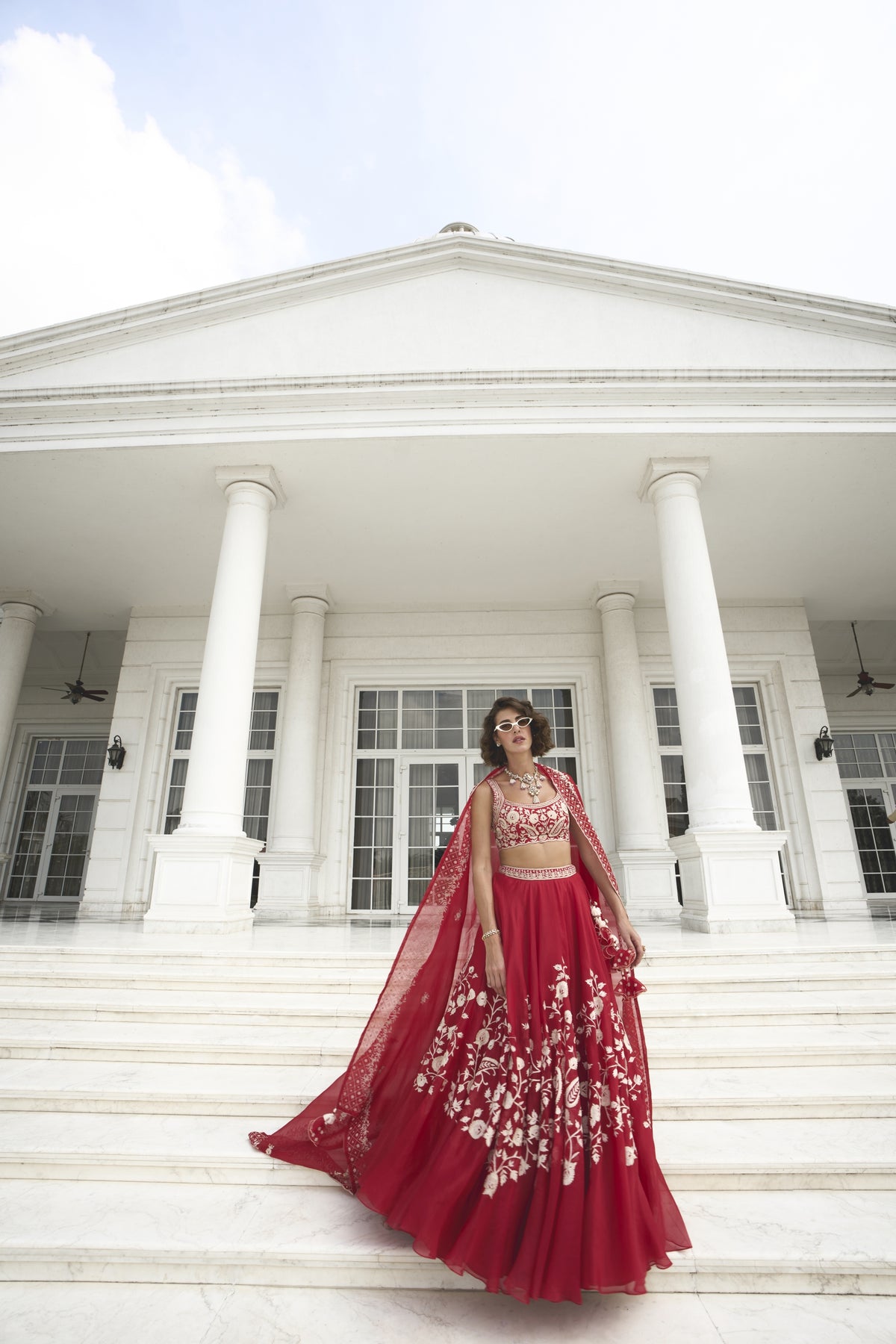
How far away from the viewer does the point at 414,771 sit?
996cm

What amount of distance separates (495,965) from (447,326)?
6.68 m

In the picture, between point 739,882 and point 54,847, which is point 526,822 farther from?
point 54,847

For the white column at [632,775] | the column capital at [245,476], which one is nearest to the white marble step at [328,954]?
the white column at [632,775]

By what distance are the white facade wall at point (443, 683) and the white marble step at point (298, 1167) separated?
6.59m

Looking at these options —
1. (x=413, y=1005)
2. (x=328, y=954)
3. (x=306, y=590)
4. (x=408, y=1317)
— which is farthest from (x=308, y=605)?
(x=408, y=1317)

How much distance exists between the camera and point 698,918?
579cm

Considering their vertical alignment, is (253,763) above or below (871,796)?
above

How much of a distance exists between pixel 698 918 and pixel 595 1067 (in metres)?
4.29

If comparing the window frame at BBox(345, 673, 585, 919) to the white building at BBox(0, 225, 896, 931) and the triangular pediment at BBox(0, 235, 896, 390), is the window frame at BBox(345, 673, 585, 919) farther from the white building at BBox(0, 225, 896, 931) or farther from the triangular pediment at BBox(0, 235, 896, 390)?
the triangular pediment at BBox(0, 235, 896, 390)

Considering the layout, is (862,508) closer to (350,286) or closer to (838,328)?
(838,328)

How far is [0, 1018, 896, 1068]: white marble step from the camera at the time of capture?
3.14 metres

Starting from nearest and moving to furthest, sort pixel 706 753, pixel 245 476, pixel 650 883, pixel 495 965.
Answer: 1. pixel 495 965
2. pixel 706 753
3. pixel 245 476
4. pixel 650 883

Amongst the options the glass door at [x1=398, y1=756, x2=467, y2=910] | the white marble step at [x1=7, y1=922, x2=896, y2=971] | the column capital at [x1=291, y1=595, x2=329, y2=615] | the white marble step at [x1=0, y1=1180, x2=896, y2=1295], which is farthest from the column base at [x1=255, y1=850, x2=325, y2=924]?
the white marble step at [x1=0, y1=1180, x2=896, y2=1295]

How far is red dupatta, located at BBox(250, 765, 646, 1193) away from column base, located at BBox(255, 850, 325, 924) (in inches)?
252
